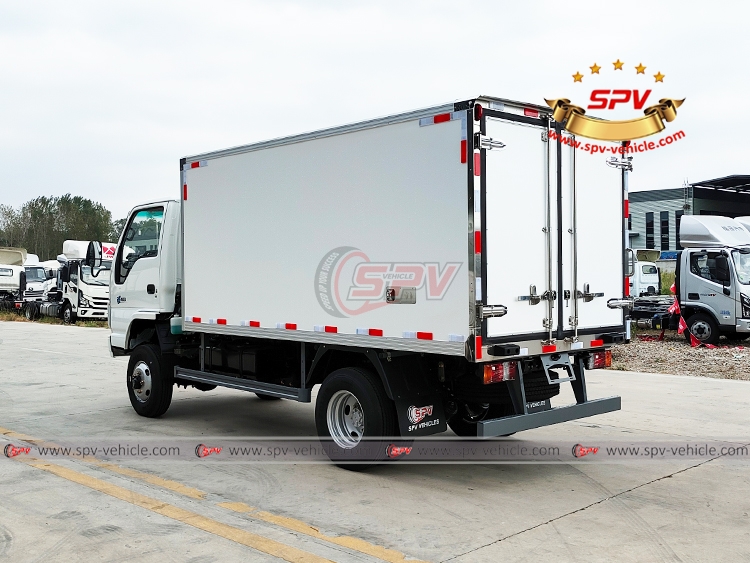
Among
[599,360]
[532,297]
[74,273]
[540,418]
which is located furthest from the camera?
[74,273]

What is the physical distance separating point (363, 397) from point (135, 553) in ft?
7.63

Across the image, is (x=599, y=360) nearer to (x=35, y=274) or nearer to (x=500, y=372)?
(x=500, y=372)

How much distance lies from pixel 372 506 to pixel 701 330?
14.4m

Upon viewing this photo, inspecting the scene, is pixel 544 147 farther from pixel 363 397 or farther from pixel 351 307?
pixel 363 397

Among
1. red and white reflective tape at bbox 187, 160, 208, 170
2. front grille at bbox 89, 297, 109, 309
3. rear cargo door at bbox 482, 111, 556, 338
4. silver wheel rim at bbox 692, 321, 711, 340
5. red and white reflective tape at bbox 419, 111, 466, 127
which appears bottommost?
silver wheel rim at bbox 692, 321, 711, 340

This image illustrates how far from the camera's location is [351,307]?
6797 millimetres

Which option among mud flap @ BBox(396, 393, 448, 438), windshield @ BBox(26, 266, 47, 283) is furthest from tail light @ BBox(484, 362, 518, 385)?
windshield @ BBox(26, 266, 47, 283)

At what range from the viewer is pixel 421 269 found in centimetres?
623

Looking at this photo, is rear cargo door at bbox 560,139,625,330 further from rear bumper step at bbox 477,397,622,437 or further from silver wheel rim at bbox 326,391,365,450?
silver wheel rim at bbox 326,391,365,450

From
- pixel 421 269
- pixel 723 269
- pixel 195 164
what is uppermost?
pixel 195 164

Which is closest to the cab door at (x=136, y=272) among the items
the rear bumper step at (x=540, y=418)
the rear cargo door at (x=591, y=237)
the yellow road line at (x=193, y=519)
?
the yellow road line at (x=193, y=519)

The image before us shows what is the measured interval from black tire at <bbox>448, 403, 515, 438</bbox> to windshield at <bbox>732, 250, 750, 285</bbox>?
11702mm

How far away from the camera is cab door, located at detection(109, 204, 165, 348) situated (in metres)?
9.32

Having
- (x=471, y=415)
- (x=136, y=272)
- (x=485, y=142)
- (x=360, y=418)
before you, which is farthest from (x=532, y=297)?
(x=136, y=272)
